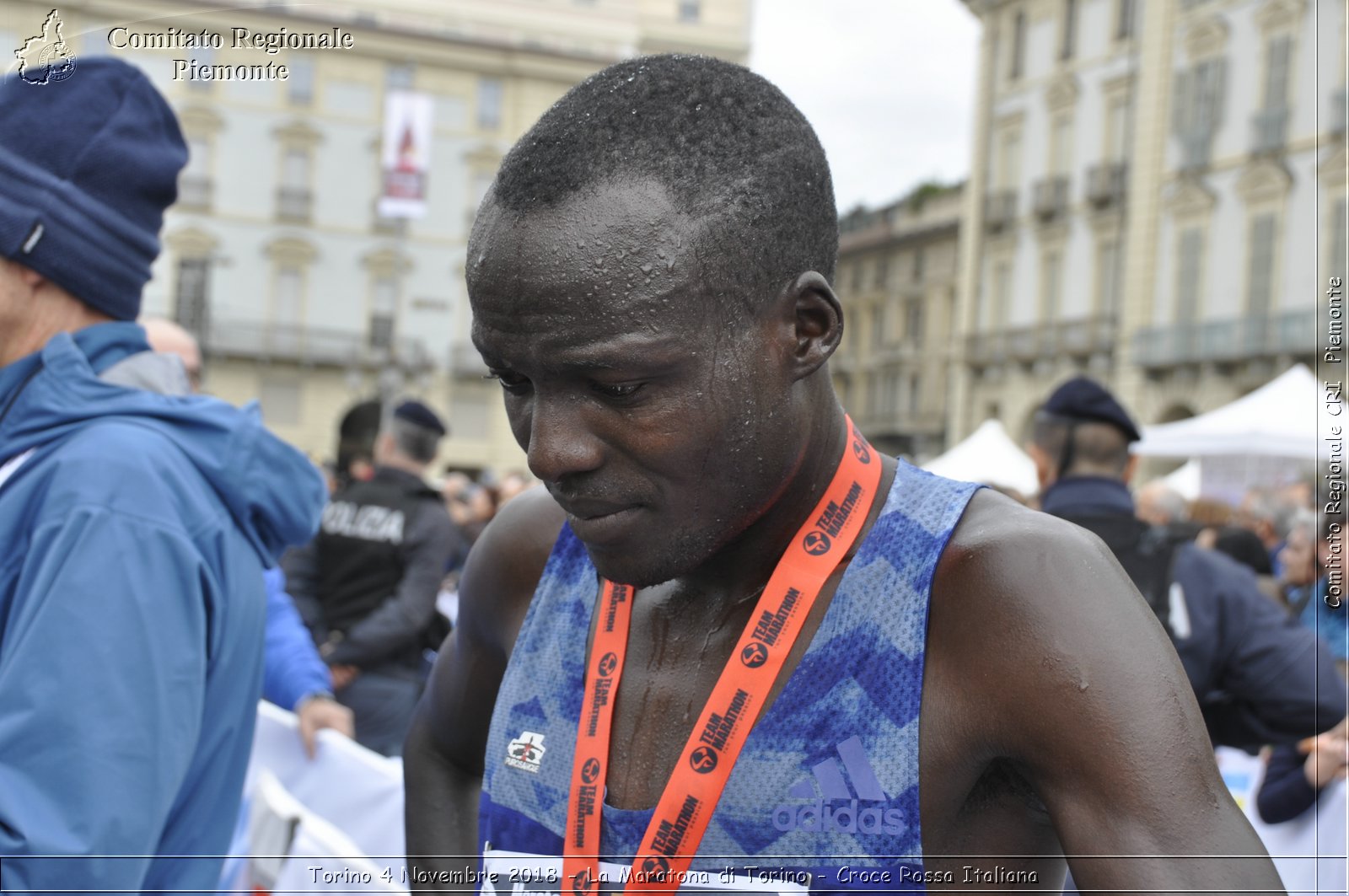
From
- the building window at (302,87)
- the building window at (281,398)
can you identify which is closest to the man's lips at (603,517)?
the building window at (302,87)

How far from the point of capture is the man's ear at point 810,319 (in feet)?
4.18

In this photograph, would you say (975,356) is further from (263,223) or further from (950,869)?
(950,869)

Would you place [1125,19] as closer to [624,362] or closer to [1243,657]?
[1243,657]

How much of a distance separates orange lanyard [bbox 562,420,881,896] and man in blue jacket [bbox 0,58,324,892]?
611 mm

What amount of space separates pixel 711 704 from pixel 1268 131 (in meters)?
27.7

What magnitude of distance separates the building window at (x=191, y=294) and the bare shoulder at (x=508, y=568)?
37.1m

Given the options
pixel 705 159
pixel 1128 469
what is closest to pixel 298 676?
pixel 705 159

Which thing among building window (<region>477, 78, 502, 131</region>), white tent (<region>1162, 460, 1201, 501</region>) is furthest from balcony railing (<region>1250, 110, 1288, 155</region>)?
building window (<region>477, 78, 502, 131</region>)

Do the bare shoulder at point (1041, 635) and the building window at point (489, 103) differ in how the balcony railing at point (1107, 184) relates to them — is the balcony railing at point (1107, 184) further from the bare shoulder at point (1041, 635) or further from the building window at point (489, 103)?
the bare shoulder at point (1041, 635)

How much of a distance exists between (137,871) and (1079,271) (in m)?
32.9

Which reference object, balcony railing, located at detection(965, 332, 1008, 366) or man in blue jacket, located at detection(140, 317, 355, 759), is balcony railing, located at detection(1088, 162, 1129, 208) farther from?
man in blue jacket, located at detection(140, 317, 355, 759)

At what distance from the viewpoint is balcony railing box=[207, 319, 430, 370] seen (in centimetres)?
3928

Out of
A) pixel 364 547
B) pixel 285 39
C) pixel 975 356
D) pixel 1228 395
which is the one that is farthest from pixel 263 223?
pixel 285 39

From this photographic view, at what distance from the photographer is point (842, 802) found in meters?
1.18
